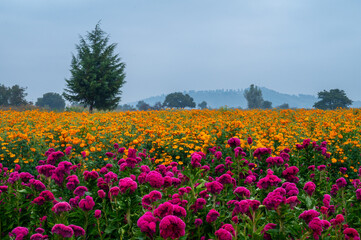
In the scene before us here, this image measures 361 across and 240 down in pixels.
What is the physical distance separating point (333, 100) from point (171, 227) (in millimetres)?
74062

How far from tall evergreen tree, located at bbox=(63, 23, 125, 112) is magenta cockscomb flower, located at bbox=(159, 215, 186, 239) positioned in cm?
2721

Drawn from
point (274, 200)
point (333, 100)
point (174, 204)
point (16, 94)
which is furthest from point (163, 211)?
point (333, 100)

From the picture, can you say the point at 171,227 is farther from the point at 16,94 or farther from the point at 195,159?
the point at 16,94

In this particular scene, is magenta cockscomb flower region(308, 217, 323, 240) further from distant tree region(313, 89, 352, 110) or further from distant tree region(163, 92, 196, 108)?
distant tree region(163, 92, 196, 108)

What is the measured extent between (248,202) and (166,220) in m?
0.89

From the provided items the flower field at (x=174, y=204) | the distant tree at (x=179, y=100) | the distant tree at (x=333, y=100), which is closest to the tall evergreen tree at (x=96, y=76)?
the flower field at (x=174, y=204)

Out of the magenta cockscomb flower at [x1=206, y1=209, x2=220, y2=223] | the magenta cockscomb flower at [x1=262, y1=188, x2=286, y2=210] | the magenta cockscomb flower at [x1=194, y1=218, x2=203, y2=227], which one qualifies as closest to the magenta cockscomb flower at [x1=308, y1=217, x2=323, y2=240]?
the magenta cockscomb flower at [x1=262, y1=188, x2=286, y2=210]

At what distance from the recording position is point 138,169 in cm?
345

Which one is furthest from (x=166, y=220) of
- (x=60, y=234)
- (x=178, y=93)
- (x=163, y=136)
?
(x=178, y=93)

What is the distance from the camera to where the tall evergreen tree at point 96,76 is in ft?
93.1

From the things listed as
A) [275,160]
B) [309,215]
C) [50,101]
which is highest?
[50,101]

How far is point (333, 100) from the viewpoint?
220ft

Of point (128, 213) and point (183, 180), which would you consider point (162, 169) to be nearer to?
point (183, 180)

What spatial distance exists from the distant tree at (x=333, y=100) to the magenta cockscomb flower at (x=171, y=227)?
6976cm
